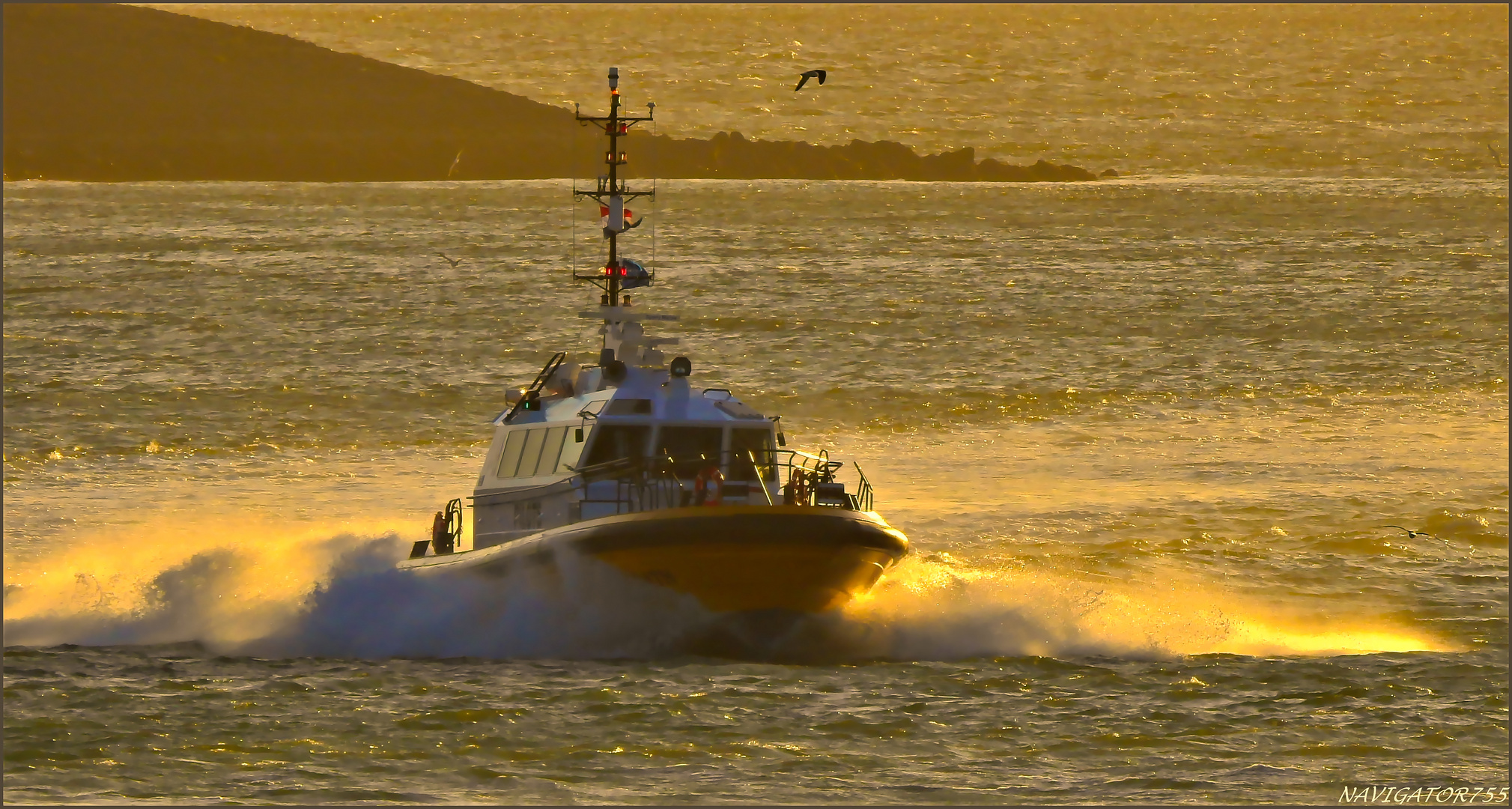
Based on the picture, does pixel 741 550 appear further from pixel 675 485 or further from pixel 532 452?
pixel 532 452

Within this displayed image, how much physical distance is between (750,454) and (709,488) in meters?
0.84

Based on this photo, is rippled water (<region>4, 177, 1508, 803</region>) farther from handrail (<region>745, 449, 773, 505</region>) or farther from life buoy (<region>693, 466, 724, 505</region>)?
handrail (<region>745, 449, 773, 505</region>)

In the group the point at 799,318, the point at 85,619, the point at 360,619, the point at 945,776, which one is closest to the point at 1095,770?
the point at 945,776

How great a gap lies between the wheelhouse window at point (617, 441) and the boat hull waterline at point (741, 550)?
3.92 feet

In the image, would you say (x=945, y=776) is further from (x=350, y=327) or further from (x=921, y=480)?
(x=350, y=327)

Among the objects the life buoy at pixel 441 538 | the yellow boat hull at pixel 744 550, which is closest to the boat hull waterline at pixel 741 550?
the yellow boat hull at pixel 744 550

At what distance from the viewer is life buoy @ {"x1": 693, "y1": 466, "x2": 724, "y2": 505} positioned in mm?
21922

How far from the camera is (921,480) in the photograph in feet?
121

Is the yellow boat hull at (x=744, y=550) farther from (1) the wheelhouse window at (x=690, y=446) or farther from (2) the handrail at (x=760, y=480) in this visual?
(1) the wheelhouse window at (x=690, y=446)

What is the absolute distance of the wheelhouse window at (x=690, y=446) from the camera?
74.2 feet

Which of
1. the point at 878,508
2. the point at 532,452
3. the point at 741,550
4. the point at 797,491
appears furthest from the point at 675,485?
the point at 878,508

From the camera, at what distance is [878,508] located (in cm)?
3384

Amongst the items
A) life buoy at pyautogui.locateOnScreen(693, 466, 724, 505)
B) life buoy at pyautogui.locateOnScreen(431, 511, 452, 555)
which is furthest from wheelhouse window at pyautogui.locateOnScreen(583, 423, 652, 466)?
life buoy at pyautogui.locateOnScreen(431, 511, 452, 555)

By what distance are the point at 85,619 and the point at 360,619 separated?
12.4 ft
